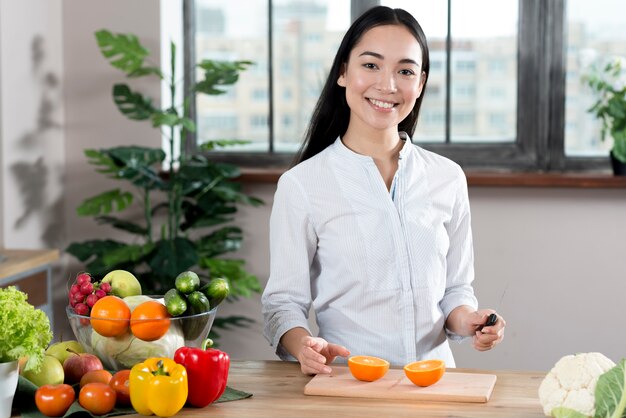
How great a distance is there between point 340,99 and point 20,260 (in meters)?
1.48

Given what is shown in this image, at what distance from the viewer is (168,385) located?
161 centimetres

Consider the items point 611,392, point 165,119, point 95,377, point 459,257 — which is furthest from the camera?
point 165,119

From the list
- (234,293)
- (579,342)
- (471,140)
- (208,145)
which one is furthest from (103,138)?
A: (579,342)

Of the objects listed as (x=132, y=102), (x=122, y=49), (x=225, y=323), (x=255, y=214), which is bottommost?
(x=225, y=323)

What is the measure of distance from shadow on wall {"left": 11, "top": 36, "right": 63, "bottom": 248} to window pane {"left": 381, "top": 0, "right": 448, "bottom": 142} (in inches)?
58.6

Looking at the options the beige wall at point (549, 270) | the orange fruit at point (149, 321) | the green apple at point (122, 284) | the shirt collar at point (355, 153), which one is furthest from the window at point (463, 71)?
the orange fruit at point (149, 321)

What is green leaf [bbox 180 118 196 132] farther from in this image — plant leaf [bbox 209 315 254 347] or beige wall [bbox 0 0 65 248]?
plant leaf [bbox 209 315 254 347]

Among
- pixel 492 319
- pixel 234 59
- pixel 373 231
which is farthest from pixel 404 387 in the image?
pixel 234 59

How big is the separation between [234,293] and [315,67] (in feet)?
3.52

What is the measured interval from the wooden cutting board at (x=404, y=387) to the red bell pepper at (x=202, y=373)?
18 centimetres

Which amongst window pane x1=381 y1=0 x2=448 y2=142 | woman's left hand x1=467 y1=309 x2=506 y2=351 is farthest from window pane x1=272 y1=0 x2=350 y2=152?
woman's left hand x1=467 y1=309 x2=506 y2=351

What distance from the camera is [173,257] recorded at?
12.6 ft

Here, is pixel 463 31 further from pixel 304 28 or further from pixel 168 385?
pixel 168 385

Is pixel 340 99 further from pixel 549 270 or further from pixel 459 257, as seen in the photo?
pixel 549 270
